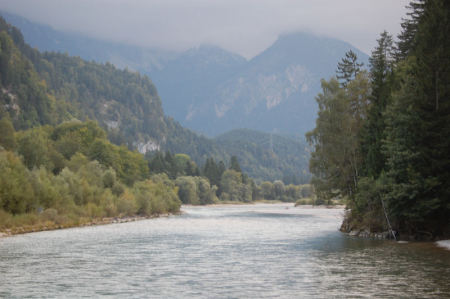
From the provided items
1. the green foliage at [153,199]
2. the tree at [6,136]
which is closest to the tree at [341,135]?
the green foliage at [153,199]

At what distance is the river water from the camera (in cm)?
2584

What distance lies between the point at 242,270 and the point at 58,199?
49741 mm

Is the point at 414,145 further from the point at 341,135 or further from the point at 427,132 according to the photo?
the point at 341,135

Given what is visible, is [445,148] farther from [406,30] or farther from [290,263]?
[406,30]

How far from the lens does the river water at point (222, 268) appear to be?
84.8ft

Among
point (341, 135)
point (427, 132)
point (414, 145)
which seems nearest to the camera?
point (427, 132)

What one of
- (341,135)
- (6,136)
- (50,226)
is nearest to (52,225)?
(50,226)

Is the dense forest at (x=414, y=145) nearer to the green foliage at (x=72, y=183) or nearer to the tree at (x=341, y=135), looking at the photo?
the tree at (x=341, y=135)

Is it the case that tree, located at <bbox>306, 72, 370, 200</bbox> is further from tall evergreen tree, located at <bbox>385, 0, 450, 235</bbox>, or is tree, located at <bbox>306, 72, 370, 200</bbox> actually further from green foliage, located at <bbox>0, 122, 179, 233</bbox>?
green foliage, located at <bbox>0, 122, 179, 233</bbox>

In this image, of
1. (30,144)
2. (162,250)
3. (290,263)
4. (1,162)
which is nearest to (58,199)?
(1,162)

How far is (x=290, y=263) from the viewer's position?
1422 inches

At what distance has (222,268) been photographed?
34.1 meters

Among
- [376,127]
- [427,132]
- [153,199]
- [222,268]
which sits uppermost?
[376,127]

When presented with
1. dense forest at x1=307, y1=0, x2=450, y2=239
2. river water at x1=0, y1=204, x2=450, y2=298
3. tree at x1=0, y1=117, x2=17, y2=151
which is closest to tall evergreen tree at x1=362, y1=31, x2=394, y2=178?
dense forest at x1=307, y1=0, x2=450, y2=239
